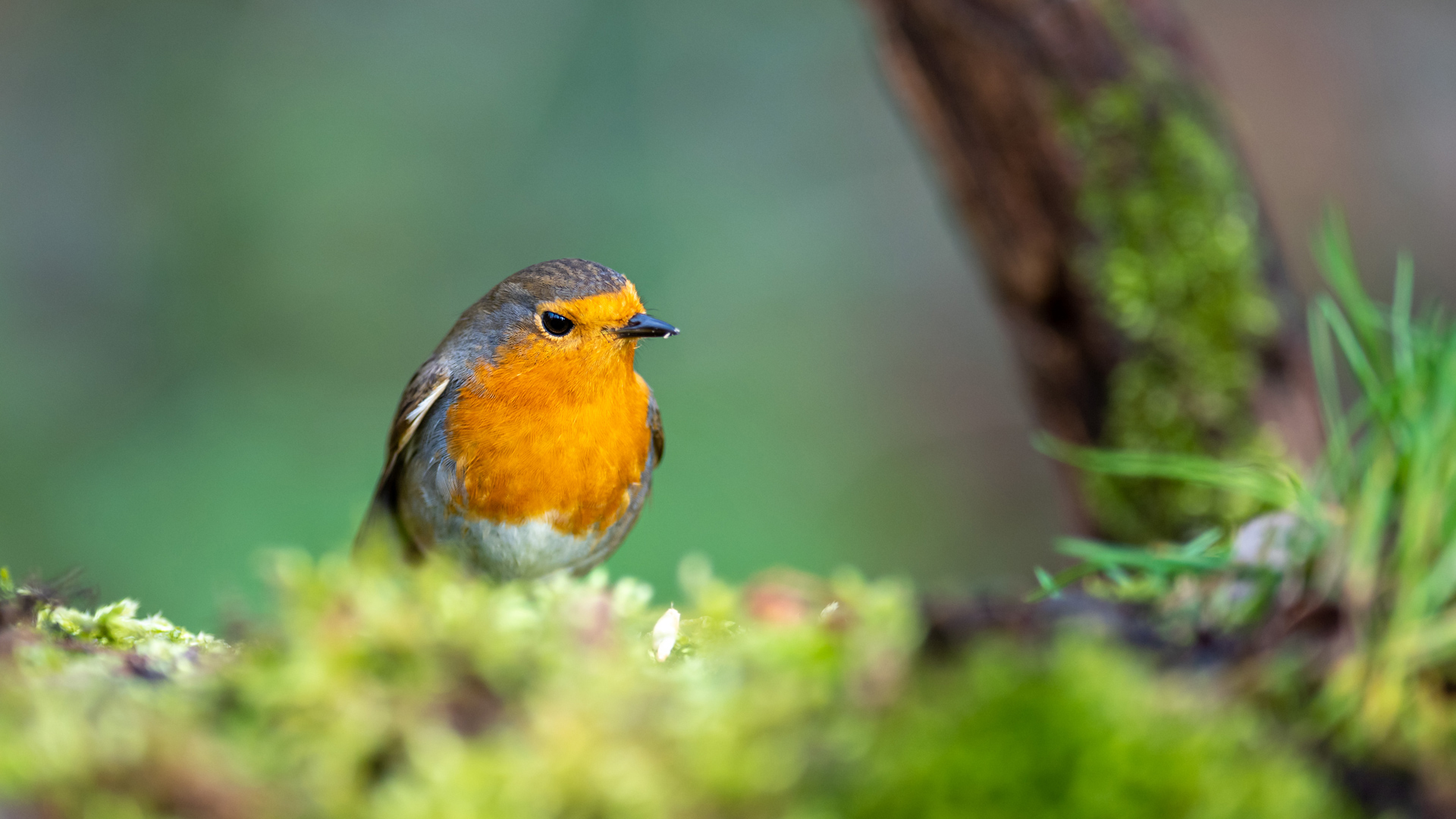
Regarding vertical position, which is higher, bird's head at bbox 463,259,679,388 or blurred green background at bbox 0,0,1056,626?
blurred green background at bbox 0,0,1056,626

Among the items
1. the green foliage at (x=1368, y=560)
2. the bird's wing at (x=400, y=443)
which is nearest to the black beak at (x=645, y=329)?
the bird's wing at (x=400, y=443)

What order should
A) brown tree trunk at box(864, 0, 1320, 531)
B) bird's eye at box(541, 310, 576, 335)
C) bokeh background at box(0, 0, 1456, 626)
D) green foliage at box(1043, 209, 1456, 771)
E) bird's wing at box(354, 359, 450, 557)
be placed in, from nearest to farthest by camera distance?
green foliage at box(1043, 209, 1456, 771) → bird's eye at box(541, 310, 576, 335) → bird's wing at box(354, 359, 450, 557) → brown tree trunk at box(864, 0, 1320, 531) → bokeh background at box(0, 0, 1456, 626)

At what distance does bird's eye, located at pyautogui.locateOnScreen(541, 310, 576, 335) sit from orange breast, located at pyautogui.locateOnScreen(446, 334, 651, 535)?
69 millimetres

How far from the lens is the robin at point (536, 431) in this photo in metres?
3.35

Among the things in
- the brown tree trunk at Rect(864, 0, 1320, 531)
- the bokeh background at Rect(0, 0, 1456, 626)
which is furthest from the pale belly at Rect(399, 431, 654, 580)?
the bokeh background at Rect(0, 0, 1456, 626)

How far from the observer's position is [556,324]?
346 cm

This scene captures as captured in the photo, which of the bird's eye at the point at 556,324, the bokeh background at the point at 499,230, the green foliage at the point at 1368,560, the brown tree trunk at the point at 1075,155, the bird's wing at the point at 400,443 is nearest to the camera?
the green foliage at the point at 1368,560

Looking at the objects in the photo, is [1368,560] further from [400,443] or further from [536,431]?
[400,443]

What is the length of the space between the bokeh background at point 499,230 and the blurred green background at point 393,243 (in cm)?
2

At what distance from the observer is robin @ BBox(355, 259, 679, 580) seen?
3.35 m

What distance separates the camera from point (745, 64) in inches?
344

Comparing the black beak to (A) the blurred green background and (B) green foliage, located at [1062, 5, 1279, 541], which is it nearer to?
(B) green foliage, located at [1062, 5, 1279, 541]

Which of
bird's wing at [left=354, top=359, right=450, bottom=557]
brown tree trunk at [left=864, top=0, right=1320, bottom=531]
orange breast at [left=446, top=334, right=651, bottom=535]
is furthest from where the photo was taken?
brown tree trunk at [left=864, top=0, right=1320, bottom=531]

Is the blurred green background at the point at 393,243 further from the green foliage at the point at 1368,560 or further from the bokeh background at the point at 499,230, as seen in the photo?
the green foliage at the point at 1368,560
